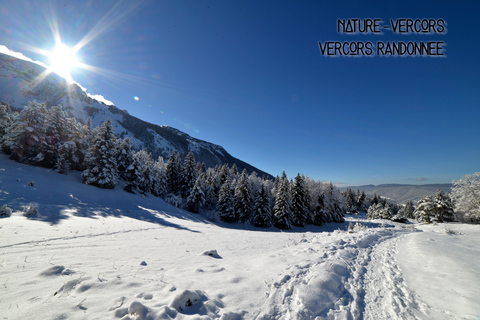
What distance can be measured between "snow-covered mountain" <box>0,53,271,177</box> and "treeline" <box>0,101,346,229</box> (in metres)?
130

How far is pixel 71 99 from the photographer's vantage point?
163 metres

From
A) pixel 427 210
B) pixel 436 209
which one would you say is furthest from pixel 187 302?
pixel 427 210

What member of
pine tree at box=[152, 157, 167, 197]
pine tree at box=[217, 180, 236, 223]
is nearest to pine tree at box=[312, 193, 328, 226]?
pine tree at box=[217, 180, 236, 223]

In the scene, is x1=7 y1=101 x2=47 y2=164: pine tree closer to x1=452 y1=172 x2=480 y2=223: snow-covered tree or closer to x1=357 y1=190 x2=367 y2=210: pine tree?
x1=452 y1=172 x2=480 y2=223: snow-covered tree

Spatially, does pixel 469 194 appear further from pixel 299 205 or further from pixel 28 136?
pixel 28 136

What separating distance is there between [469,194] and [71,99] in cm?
24584

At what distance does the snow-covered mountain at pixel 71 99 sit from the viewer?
5418 inches

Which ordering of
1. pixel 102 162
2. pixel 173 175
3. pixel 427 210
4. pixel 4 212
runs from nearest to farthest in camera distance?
1. pixel 4 212
2. pixel 102 162
3. pixel 427 210
4. pixel 173 175

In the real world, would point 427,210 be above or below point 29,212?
above

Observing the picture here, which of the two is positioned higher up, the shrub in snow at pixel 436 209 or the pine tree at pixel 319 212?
the shrub in snow at pixel 436 209

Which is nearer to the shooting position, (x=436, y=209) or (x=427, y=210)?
(x=436, y=209)

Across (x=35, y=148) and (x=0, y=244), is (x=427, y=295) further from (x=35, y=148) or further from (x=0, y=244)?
(x=35, y=148)

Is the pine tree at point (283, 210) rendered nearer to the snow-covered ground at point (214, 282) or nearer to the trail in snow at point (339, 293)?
the snow-covered ground at point (214, 282)

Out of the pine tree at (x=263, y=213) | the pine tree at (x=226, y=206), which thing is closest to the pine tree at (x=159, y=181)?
the pine tree at (x=226, y=206)
